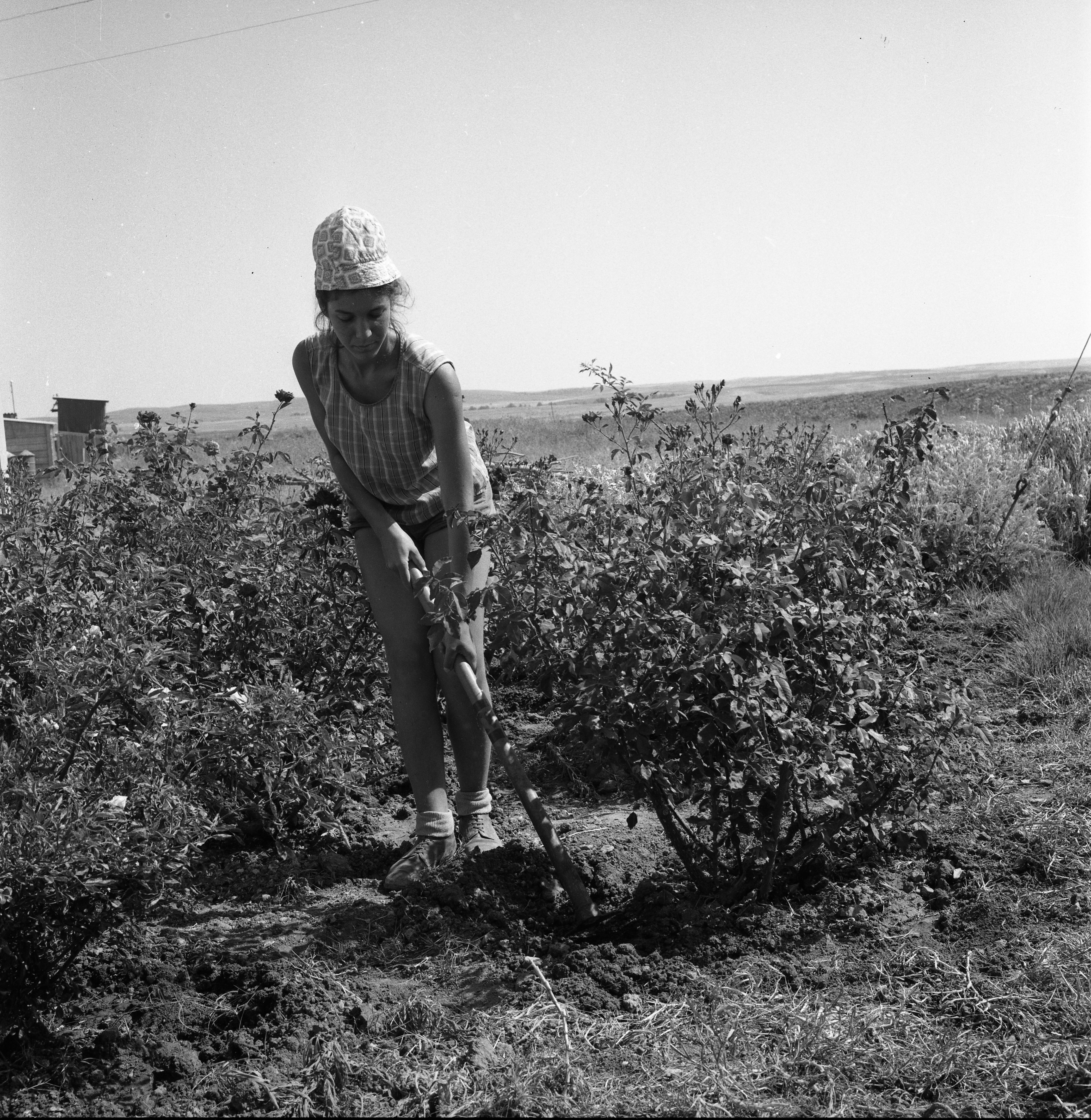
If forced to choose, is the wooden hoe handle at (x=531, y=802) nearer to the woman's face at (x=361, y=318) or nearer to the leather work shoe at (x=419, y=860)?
the leather work shoe at (x=419, y=860)

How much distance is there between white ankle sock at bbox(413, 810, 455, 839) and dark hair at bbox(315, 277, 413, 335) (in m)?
1.30

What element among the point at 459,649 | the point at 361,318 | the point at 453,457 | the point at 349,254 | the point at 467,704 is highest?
the point at 349,254

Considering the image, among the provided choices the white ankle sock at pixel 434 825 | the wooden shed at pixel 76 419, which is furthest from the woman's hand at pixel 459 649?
the wooden shed at pixel 76 419

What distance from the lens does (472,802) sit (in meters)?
3.15

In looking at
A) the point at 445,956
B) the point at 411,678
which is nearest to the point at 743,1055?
the point at 445,956

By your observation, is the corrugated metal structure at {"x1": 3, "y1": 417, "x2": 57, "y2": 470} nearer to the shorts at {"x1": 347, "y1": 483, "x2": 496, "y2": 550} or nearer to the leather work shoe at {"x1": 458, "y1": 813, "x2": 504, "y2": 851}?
the shorts at {"x1": 347, "y1": 483, "x2": 496, "y2": 550}

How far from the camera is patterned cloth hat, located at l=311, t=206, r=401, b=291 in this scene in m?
2.71

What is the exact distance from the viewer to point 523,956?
2512 mm

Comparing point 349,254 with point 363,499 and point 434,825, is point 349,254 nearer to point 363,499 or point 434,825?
point 363,499

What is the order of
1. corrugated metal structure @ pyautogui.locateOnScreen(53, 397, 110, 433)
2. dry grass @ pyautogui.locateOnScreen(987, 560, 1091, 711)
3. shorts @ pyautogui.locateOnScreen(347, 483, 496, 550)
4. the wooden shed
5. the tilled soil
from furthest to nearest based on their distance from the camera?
corrugated metal structure @ pyautogui.locateOnScreen(53, 397, 110, 433) < the wooden shed < dry grass @ pyautogui.locateOnScreen(987, 560, 1091, 711) < shorts @ pyautogui.locateOnScreen(347, 483, 496, 550) < the tilled soil

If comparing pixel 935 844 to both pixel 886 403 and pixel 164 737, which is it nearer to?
pixel 886 403

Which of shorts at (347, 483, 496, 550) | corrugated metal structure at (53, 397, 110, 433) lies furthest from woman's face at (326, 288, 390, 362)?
corrugated metal structure at (53, 397, 110, 433)

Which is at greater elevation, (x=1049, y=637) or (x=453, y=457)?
(x=453, y=457)

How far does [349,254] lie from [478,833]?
1612 millimetres
